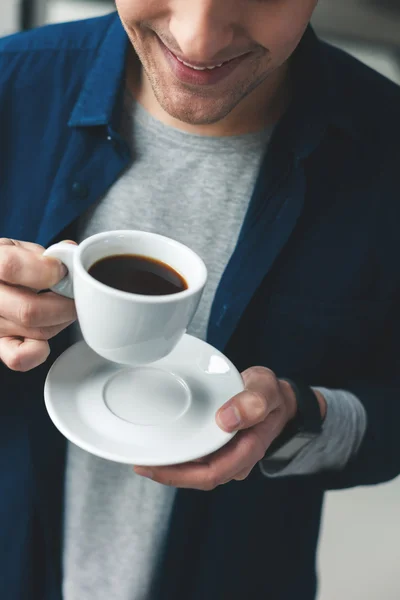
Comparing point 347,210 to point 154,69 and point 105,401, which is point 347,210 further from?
point 105,401

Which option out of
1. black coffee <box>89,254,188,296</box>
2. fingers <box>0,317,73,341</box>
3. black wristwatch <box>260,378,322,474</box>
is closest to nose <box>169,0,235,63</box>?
black coffee <box>89,254,188,296</box>

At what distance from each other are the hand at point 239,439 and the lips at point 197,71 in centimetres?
40

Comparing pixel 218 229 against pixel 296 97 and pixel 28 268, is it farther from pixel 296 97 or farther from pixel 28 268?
pixel 28 268

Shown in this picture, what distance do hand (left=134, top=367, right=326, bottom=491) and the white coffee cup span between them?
0.38ft

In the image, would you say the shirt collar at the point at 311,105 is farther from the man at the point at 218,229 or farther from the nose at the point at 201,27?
the nose at the point at 201,27

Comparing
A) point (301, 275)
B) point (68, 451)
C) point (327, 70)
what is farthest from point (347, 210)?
point (68, 451)

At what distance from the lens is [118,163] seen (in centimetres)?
87

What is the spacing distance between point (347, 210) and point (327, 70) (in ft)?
0.77

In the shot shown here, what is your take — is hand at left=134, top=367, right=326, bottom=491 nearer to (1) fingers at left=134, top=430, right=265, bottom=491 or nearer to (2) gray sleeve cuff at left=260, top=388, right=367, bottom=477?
(1) fingers at left=134, top=430, right=265, bottom=491

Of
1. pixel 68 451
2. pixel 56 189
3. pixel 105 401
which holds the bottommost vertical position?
pixel 68 451

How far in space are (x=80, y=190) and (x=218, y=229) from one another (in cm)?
22

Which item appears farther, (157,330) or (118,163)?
(118,163)

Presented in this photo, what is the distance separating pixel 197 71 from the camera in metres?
0.75

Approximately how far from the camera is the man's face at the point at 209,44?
695 mm
